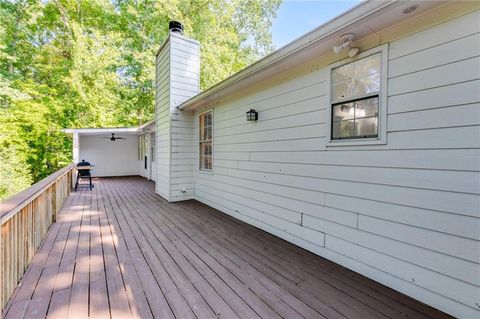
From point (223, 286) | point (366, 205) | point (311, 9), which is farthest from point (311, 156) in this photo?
point (311, 9)

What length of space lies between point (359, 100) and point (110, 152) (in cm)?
1226

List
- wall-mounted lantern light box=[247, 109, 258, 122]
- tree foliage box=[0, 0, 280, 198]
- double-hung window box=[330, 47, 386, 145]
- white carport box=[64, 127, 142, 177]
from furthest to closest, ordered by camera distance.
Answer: white carport box=[64, 127, 142, 177] < tree foliage box=[0, 0, 280, 198] < wall-mounted lantern light box=[247, 109, 258, 122] < double-hung window box=[330, 47, 386, 145]

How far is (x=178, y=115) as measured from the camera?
5.92m

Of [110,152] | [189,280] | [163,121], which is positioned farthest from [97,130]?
[189,280]

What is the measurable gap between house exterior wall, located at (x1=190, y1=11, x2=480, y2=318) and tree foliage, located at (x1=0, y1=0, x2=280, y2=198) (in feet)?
31.5

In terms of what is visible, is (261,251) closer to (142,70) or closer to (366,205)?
(366,205)

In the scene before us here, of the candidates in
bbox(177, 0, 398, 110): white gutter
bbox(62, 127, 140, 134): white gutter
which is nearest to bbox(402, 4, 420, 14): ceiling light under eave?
bbox(177, 0, 398, 110): white gutter

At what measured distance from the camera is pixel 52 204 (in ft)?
13.6

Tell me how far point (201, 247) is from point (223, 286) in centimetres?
97

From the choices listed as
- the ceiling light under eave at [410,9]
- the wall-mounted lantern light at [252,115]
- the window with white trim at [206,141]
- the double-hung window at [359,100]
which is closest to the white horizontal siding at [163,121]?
the window with white trim at [206,141]

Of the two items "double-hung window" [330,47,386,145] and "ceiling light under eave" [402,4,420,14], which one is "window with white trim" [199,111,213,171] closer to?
"double-hung window" [330,47,386,145]

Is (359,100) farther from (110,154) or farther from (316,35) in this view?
(110,154)

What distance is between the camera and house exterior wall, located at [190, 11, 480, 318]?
174 cm

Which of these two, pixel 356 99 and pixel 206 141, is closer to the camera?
pixel 356 99
